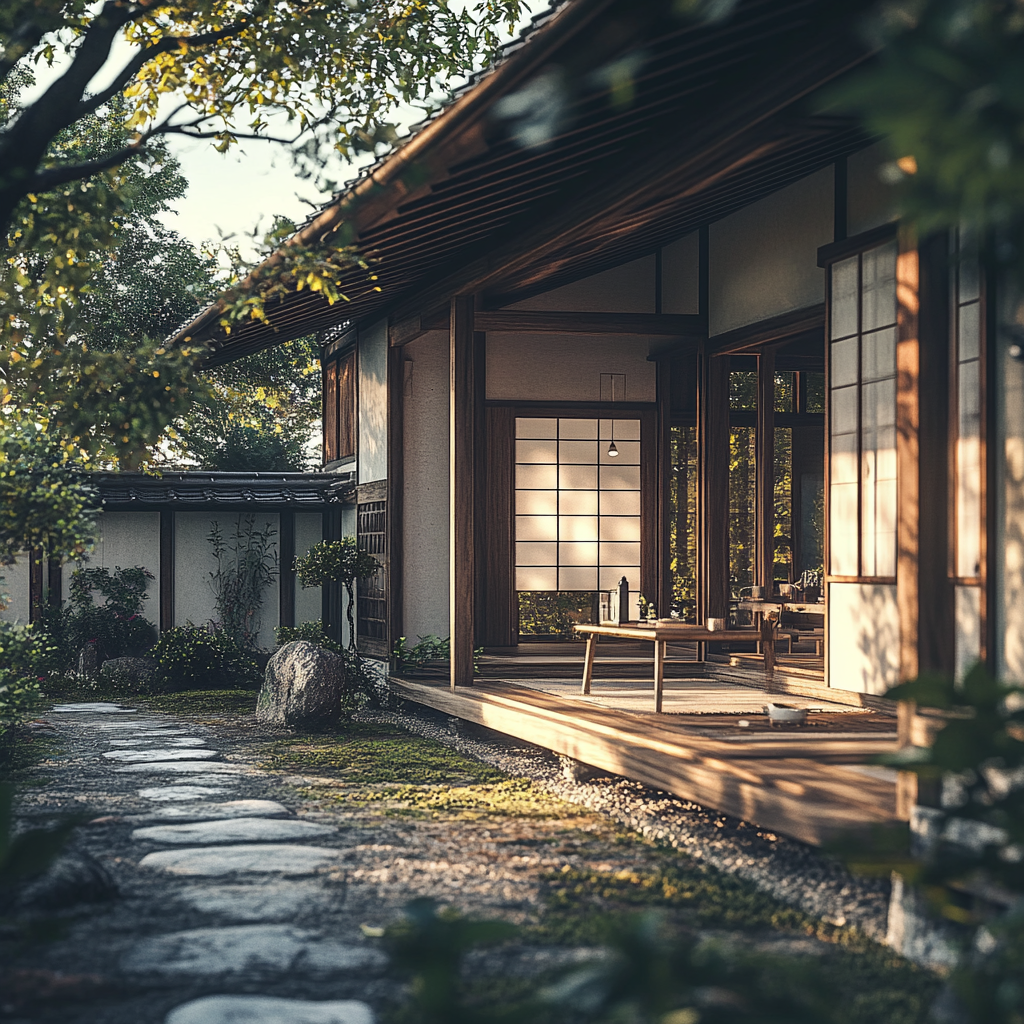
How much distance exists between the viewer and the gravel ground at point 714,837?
428cm

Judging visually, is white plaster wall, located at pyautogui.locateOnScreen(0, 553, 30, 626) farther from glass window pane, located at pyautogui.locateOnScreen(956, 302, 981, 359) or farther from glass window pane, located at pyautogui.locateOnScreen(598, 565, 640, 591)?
glass window pane, located at pyautogui.locateOnScreen(956, 302, 981, 359)

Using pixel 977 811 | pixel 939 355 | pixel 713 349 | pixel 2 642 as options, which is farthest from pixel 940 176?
pixel 713 349

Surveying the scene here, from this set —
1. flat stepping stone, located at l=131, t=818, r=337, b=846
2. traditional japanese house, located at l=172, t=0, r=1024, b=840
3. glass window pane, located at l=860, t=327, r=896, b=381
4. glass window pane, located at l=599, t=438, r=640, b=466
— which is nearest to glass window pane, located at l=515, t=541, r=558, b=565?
traditional japanese house, located at l=172, t=0, r=1024, b=840

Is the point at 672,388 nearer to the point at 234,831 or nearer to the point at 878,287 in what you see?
the point at 878,287

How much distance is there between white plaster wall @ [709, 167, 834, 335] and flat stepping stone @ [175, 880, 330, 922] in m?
4.95

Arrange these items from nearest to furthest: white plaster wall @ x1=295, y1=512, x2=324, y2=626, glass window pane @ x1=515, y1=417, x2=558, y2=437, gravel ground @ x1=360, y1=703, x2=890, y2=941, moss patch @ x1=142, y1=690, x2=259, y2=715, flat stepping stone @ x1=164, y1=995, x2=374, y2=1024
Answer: flat stepping stone @ x1=164, y1=995, x2=374, y2=1024 → gravel ground @ x1=360, y1=703, x2=890, y2=941 → glass window pane @ x1=515, y1=417, x2=558, y2=437 → moss patch @ x1=142, y1=690, x2=259, y2=715 → white plaster wall @ x1=295, y1=512, x2=324, y2=626

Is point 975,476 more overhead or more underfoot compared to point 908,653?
more overhead

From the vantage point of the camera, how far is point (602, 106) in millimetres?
4938

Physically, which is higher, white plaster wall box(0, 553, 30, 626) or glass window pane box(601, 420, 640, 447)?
glass window pane box(601, 420, 640, 447)

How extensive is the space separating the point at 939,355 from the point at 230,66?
15.2ft

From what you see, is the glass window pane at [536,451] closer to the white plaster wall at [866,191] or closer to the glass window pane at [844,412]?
the glass window pane at [844,412]

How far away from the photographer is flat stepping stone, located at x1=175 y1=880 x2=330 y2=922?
4.11m

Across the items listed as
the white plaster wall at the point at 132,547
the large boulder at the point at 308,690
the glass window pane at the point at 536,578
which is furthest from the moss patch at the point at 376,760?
the white plaster wall at the point at 132,547

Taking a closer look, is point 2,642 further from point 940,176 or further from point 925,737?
point 940,176
